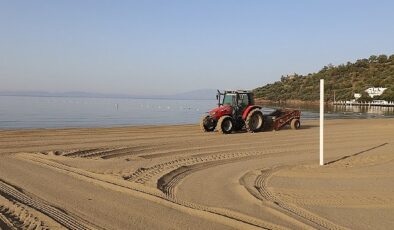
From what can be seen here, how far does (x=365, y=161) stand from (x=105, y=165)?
20.8ft

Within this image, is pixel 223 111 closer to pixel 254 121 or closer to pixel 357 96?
pixel 254 121

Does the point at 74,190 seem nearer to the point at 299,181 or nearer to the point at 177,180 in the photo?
the point at 177,180

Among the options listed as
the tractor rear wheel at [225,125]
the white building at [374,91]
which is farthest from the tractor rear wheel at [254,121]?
the white building at [374,91]

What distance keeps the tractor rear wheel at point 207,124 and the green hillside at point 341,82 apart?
229 feet

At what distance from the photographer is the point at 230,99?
19.7m

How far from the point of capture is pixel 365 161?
A: 1115cm

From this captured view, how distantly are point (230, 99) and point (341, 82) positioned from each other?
98295 millimetres

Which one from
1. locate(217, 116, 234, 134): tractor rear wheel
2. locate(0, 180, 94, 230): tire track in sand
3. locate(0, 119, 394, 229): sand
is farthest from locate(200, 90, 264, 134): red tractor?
locate(0, 180, 94, 230): tire track in sand

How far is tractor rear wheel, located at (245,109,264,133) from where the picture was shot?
19244 mm

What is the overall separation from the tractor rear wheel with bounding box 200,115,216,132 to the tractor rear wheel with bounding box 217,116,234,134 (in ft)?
3.68

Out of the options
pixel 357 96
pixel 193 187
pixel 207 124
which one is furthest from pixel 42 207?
pixel 357 96

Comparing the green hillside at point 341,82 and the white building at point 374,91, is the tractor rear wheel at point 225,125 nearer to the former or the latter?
the green hillside at point 341,82

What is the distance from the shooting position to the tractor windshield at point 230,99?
64.1 ft

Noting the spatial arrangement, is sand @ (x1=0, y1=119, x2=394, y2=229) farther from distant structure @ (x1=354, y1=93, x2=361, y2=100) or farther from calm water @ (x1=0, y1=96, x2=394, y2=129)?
distant structure @ (x1=354, y1=93, x2=361, y2=100)
